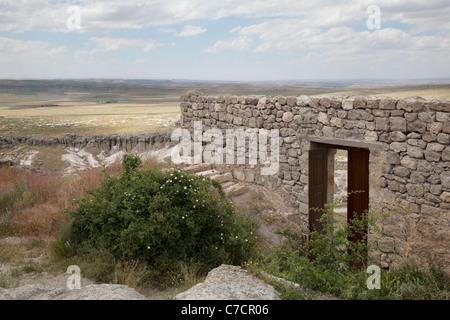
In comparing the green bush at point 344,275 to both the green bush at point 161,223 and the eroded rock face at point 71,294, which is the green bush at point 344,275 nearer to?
the green bush at point 161,223

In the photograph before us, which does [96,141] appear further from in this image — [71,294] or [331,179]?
[71,294]

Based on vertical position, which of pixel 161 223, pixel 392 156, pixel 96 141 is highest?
pixel 392 156

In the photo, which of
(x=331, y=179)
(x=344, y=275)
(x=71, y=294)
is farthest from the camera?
(x=331, y=179)

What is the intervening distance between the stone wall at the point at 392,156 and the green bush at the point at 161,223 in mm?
2083

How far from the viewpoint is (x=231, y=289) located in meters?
3.84

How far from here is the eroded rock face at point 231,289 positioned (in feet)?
11.9

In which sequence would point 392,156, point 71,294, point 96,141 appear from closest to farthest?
1. point 71,294
2. point 392,156
3. point 96,141

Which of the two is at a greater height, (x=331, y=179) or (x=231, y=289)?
(x=331, y=179)

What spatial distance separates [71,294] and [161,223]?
65.8 inches

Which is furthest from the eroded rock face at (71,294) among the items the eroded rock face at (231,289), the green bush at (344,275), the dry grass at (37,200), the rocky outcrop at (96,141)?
the rocky outcrop at (96,141)

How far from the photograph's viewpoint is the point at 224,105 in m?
8.59

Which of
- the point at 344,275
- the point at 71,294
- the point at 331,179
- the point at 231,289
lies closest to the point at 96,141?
the point at 331,179

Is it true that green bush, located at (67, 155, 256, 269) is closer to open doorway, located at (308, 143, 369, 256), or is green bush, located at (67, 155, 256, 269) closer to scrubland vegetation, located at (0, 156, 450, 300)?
scrubland vegetation, located at (0, 156, 450, 300)
